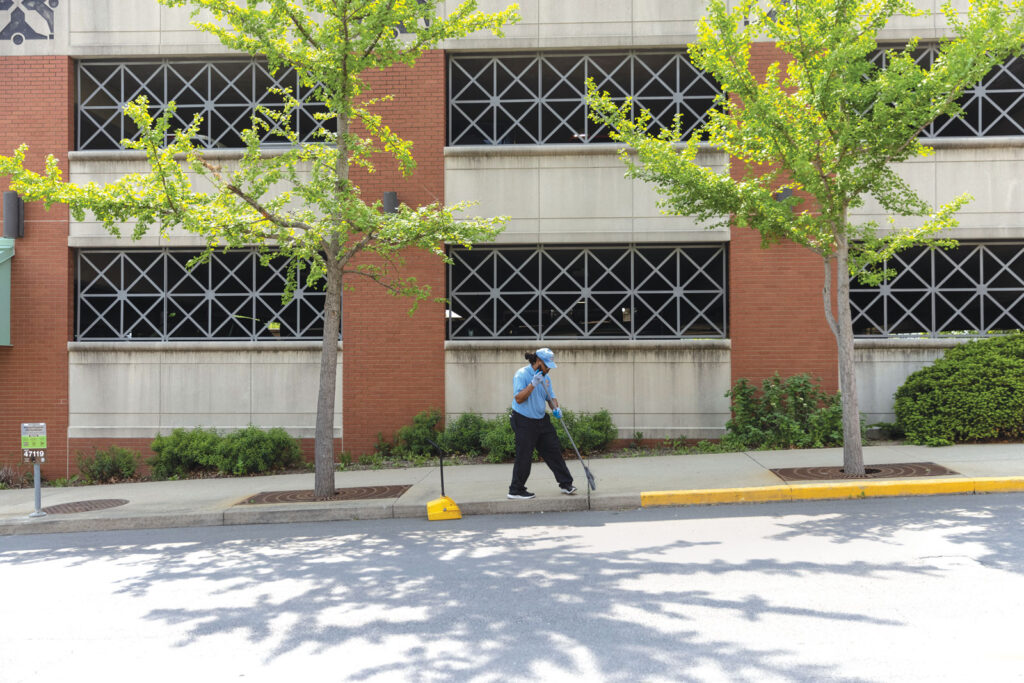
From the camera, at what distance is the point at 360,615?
16.2 feet

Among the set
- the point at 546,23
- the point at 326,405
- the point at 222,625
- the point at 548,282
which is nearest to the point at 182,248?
the point at 326,405

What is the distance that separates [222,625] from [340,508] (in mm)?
3756

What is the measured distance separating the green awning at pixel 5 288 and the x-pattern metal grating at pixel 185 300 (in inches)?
40.0

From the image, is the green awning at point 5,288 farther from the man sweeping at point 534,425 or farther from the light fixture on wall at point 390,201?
the man sweeping at point 534,425

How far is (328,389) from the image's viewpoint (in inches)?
372

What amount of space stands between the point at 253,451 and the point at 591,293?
19.6 ft

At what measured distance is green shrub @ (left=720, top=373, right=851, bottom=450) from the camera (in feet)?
38.2

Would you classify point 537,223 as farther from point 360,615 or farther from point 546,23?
point 360,615

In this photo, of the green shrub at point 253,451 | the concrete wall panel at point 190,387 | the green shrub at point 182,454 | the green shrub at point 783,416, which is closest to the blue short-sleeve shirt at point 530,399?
the green shrub at point 783,416

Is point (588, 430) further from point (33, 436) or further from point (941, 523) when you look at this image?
point (33, 436)

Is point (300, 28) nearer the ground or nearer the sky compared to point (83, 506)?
nearer the sky

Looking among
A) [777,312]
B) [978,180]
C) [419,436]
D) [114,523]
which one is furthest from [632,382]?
[114,523]

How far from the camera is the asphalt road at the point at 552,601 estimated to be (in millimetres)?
4047

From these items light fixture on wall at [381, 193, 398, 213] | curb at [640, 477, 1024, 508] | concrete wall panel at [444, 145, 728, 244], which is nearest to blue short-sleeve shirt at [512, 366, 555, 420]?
curb at [640, 477, 1024, 508]
